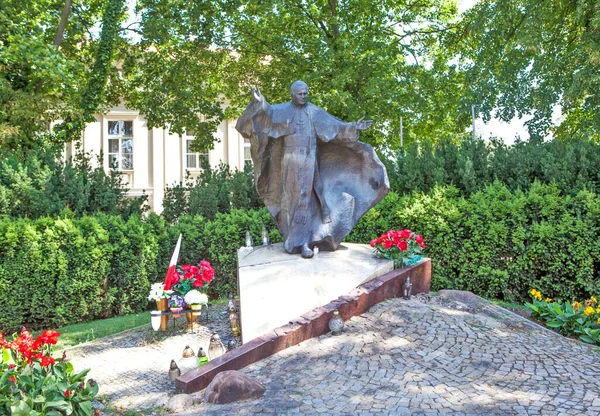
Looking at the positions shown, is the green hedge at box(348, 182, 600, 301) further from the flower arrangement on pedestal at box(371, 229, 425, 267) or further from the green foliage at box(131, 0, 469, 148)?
the green foliage at box(131, 0, 469, 148)

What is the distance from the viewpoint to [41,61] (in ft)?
37.0

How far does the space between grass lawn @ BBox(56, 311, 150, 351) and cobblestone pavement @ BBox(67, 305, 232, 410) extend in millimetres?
428

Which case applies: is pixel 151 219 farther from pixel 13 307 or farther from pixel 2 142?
pixel 2 142

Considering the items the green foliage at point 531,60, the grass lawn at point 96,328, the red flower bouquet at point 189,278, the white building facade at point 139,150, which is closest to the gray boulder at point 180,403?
the red flower bouquet at point 189,278

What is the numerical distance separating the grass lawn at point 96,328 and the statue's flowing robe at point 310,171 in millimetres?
2974

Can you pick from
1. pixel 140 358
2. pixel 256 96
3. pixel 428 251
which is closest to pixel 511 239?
pixel 428 251

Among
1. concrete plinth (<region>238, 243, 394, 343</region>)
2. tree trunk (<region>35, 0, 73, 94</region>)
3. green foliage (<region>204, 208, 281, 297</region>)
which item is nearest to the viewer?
concrete plinth (<region>238, 243, 394, 343</region>)

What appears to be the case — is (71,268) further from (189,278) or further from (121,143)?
(121,143)

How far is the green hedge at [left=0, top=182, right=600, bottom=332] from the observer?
27.9 ft

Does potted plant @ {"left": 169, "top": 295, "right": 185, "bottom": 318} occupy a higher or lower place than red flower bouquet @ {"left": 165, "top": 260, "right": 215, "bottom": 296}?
lower

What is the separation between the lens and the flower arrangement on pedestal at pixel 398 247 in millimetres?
7526

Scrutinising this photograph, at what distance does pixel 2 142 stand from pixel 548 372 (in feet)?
40.1

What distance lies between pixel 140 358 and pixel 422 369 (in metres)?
3.39

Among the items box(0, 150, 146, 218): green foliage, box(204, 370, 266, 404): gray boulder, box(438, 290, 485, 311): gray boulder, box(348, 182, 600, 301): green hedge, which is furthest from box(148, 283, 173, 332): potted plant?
box(348, 182, 600, 301): green hedge
